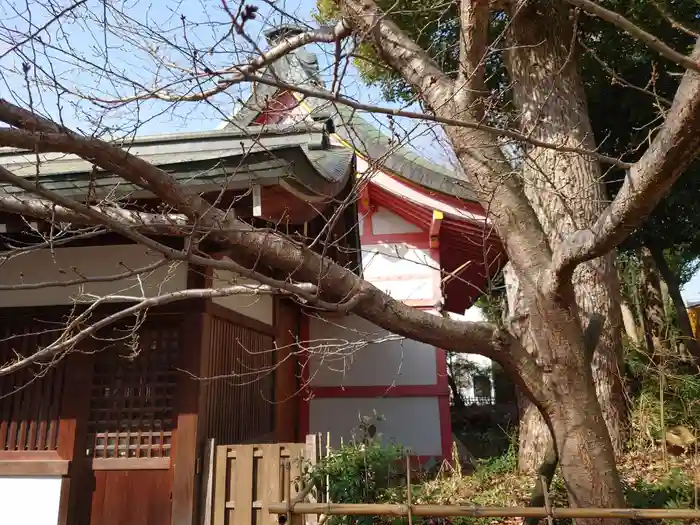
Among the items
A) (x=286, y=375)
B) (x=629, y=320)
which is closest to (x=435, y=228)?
(x=286, y=375)

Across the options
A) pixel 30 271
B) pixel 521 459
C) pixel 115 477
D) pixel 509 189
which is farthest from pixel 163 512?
pixel 521 459

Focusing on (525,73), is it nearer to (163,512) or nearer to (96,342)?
(96,342)

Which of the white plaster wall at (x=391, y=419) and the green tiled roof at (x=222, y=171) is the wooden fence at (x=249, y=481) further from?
the white plaster wall at (x=391, y=419)

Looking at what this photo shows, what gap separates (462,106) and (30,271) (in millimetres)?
3507

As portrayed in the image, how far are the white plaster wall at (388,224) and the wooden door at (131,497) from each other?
452 cm

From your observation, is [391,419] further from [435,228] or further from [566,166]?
[566,166]

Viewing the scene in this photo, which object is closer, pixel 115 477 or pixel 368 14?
pixel 368 14

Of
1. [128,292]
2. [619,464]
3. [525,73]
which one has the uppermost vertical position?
[525,73]

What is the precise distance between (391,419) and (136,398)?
12.2 ft

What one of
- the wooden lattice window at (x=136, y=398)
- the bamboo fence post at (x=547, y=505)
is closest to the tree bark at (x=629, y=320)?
the bamboo fence post at (x=547, y=505)

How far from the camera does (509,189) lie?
307 cm

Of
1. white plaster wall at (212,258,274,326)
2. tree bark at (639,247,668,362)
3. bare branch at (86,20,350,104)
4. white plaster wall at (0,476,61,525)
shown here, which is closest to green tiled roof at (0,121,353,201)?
bare branch at (86,20,350,104)

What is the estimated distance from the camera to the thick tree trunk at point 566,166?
5328 mm

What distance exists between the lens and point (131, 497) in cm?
383
